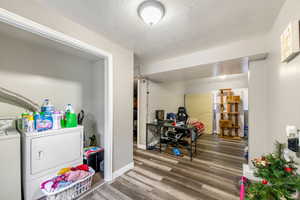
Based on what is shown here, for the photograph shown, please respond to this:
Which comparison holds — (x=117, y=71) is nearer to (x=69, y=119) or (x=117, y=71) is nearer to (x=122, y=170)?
(x=69, y=119)

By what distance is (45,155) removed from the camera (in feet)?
5.16

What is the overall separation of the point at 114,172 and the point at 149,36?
2.33 m

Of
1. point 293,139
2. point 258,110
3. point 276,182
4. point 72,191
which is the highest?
point 258,110

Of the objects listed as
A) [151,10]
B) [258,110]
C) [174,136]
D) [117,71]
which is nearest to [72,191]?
[117,71]

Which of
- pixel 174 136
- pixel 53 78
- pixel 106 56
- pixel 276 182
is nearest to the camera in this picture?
pixel 276 182

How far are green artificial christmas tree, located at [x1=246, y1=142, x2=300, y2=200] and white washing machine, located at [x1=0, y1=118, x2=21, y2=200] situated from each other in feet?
7.45

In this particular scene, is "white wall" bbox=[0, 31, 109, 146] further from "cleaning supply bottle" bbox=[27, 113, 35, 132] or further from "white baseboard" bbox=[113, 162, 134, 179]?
"white baseboard" bbox=[113, 162, 134, 179]

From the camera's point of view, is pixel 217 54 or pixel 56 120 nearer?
pixel 56 120

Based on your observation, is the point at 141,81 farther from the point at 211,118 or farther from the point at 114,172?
the point at 211,118

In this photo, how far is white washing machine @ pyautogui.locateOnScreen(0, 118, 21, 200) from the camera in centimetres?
123

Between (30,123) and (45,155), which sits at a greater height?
(30,123)

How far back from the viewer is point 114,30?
1.66 m

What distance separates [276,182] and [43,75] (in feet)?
10.3

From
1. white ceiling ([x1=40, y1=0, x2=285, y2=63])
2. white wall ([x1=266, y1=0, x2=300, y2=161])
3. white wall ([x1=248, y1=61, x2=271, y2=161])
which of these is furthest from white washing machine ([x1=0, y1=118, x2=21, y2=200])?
white wall ([x1=248, y1=61, x2=271, y2=161])
